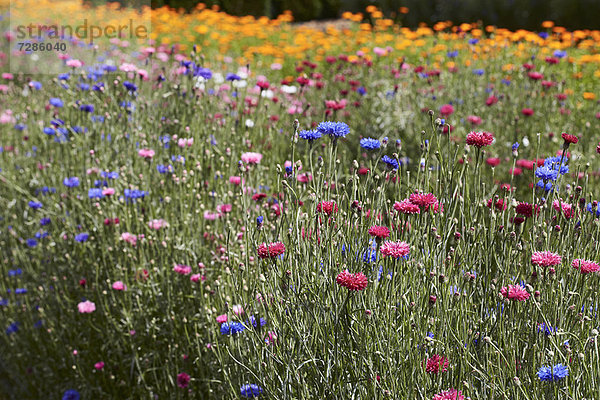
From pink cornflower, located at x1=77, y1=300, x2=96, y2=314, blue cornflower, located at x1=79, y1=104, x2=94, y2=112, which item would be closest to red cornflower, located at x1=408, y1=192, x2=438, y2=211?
pink cornflower, located at x1=77, y1=300, x2=96, y2=314

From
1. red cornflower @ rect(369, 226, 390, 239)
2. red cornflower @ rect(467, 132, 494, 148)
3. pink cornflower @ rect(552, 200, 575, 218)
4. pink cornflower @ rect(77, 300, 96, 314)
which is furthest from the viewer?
pink cornflower @ rect(77, 300, 96, 314)

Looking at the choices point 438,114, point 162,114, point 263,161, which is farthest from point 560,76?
point 162,114

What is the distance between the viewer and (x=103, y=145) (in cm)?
328

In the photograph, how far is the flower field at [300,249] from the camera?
167cm

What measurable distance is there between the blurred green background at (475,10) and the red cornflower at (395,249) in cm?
1037

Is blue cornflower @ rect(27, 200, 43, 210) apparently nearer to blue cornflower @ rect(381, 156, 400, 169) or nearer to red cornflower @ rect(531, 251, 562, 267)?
blue cornflower @ rect(381, 156, 400, 169)

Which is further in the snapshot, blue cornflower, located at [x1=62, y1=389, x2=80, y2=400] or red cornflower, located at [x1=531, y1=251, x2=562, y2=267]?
blue cornflower, located at [x1=62, y1=389, x2=80, y2=400]

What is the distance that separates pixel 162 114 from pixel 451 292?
229 centimetres

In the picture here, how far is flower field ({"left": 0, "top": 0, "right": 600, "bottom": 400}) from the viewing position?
5.48 ft

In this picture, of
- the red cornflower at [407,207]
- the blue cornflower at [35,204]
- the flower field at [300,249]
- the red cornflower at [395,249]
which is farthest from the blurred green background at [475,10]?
the red cornflower at [395,249]

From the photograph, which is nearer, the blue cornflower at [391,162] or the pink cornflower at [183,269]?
the blue cornflower at [391,162]

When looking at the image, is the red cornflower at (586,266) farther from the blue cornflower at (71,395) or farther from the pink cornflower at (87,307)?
the blue cornflower at (71,395)

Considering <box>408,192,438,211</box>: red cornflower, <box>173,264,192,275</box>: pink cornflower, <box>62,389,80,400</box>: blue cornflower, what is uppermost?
<box>408,192,438,211</box>: red cornflower

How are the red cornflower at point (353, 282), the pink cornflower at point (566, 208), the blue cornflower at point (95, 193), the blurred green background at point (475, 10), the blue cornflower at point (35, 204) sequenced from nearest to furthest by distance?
1. the red cornflower at point (353, 282)
2. the pink cornflower at point (566, 208)
3. the blue cornflower at point (95, 193)
4. the blue cornflower at point (35, 204)
5. the blurred green background at point (475, 10)
